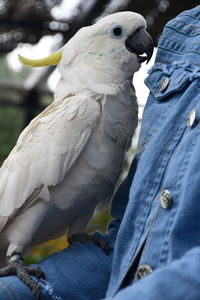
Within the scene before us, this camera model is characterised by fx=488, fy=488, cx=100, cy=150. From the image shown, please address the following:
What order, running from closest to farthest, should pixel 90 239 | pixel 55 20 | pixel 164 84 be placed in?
1. pixel 164 84
2. pixel 90 239
3. pixel 55 20

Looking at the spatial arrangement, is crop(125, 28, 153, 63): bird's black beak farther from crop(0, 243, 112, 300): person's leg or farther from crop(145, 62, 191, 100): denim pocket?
crop(0, 243, 112, 300): person's leg

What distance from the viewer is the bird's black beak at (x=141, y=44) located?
118 cm

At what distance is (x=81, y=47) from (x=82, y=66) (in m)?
0.05

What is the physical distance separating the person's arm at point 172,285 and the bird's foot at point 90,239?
1.95ft

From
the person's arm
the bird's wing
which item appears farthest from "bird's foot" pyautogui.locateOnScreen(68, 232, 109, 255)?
the person's arm

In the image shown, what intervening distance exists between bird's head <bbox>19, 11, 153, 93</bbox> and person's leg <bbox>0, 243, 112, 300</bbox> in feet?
1.38

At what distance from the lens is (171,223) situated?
0.63 m

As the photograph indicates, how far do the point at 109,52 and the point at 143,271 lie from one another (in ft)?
2.19

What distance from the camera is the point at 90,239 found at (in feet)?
3.62

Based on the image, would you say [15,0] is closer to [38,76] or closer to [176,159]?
[38,76]

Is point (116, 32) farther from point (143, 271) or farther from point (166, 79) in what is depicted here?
point (143, 271)

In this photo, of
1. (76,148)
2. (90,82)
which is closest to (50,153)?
(76,148)

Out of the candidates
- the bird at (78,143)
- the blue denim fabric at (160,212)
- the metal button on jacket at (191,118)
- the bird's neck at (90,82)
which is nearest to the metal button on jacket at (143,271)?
the blue denim fabric at (160,212)

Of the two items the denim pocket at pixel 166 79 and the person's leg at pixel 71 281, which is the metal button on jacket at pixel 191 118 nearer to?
the denim pocket at pixel 166 79
